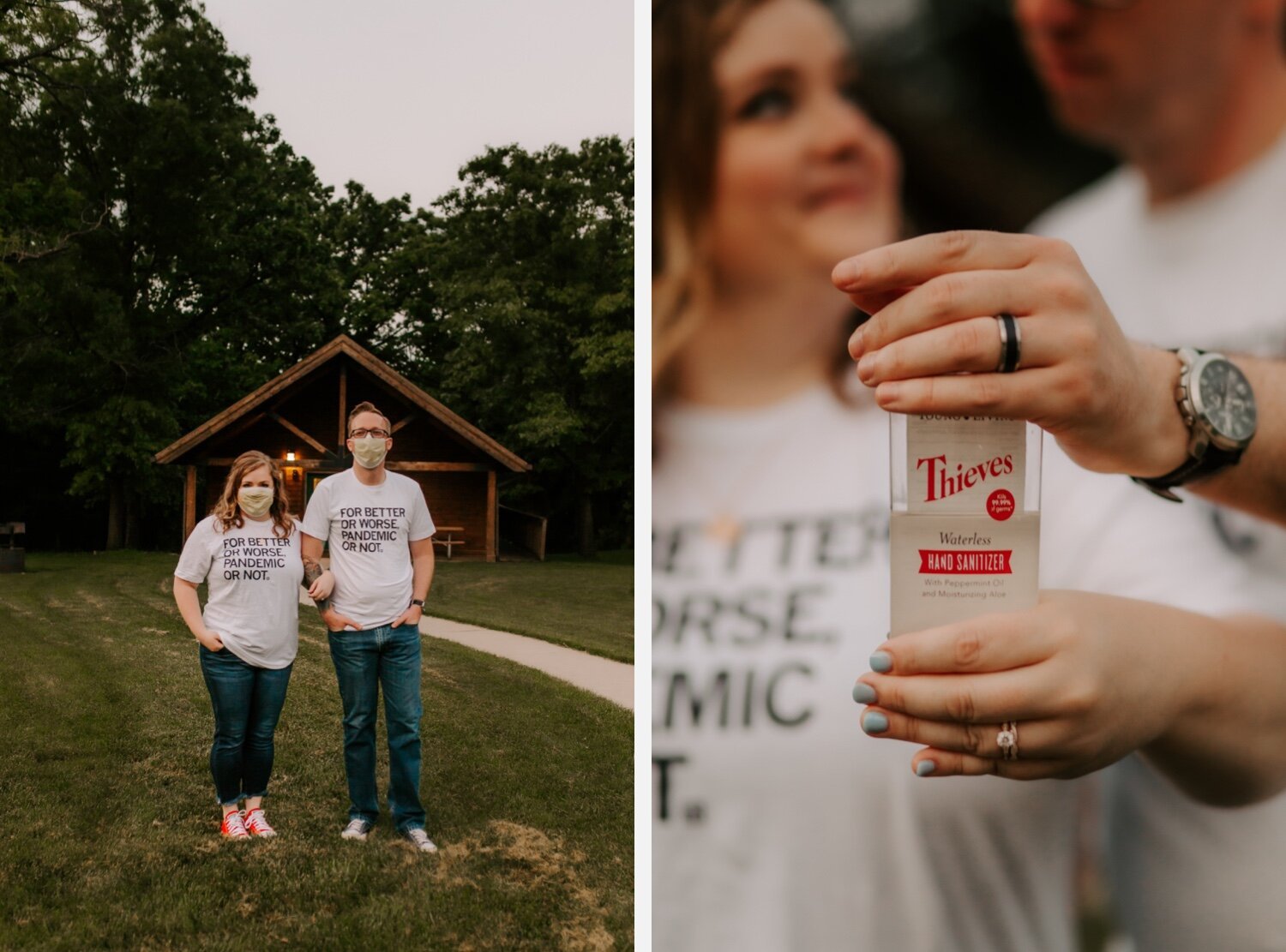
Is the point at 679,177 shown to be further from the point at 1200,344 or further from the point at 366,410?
the point at 1200,344

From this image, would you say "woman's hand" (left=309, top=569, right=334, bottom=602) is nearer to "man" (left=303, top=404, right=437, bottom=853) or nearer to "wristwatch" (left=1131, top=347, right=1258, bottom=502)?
"man" (left=303, top=404, right=437, bottom=853)

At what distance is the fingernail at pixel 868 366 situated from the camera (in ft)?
3.89

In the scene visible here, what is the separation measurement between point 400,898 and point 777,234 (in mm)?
1683

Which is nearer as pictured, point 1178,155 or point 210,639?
point 1178,155

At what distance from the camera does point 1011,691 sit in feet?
4.04

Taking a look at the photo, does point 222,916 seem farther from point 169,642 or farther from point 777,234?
point 777,234

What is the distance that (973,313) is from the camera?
1.16 meters

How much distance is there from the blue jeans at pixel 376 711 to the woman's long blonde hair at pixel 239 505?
27 centimetres

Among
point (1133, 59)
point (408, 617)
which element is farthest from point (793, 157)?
point (408, 617)

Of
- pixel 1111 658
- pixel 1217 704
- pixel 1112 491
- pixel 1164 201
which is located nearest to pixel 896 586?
pixel 1111 658

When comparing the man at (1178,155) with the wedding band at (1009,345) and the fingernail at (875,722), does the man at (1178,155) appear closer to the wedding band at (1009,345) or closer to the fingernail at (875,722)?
the wedding band at (1009,345)

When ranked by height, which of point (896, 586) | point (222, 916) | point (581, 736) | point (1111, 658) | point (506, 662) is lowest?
point (222, 916)

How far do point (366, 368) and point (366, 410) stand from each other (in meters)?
0.17

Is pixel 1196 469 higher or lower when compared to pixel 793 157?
lower
